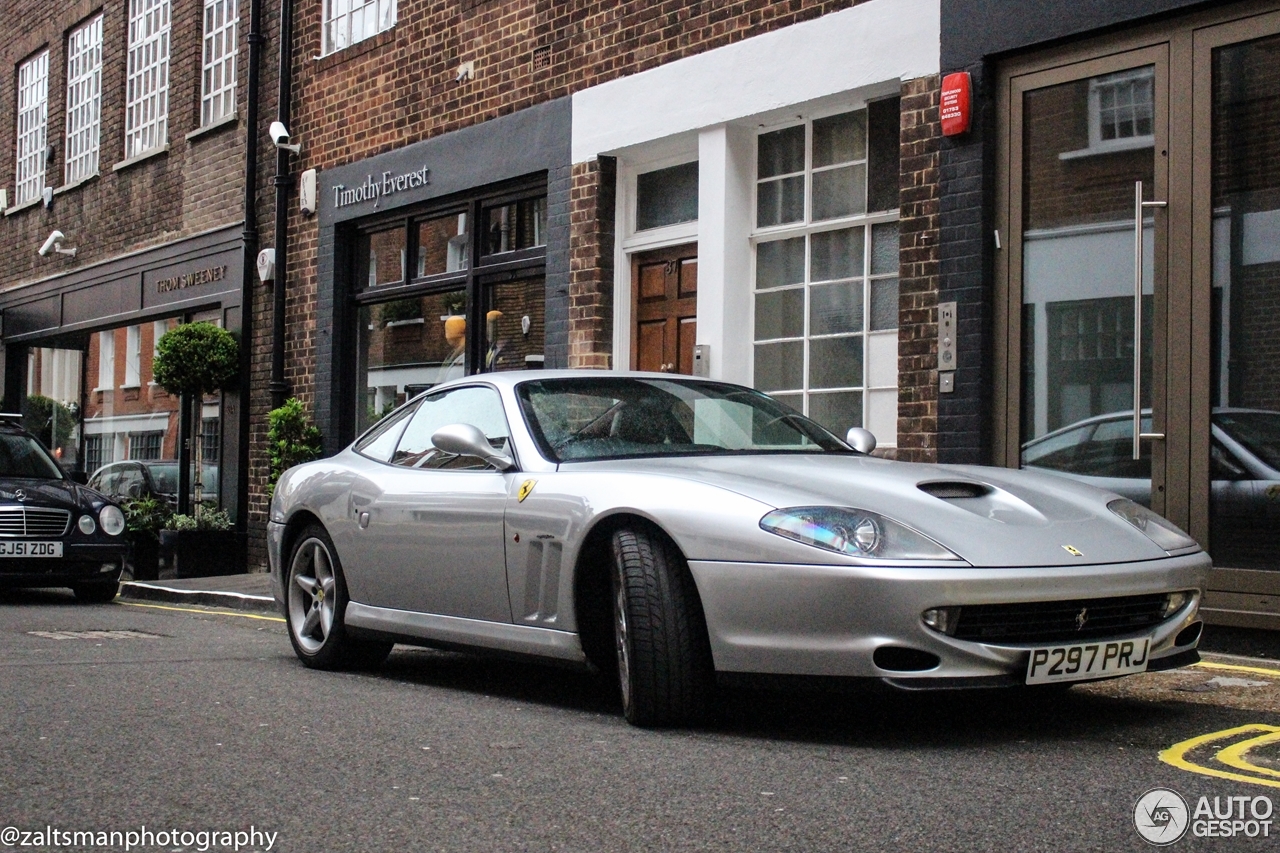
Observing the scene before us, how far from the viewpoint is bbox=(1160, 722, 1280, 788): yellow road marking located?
4457 millimetres

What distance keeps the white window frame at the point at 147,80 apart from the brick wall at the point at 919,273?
11.8 metres

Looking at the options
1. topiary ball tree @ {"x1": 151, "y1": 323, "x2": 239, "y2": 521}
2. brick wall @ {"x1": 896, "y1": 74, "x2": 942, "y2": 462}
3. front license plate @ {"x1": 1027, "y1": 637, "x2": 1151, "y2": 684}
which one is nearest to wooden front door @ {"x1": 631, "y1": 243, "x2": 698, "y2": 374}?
brick wall @ {"x1": 896, "y1": 74, "x2": 942, "y2": 462}

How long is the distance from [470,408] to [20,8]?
20.5 metres

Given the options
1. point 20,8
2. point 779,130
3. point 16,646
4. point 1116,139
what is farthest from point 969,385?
point 20,8

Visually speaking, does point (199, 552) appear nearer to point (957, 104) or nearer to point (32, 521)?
point (32, 521)

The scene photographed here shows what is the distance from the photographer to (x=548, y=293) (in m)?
12.9

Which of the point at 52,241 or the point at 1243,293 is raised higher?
the point at 52,241

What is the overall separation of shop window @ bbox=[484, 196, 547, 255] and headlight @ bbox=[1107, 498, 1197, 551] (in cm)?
825

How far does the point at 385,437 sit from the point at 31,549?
19.9 ft

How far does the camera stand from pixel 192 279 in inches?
712

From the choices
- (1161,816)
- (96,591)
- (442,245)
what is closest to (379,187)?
(442,245)

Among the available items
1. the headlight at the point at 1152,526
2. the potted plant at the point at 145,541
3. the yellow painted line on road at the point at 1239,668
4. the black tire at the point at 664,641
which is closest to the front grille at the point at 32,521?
the potted plant at the point at 145,541

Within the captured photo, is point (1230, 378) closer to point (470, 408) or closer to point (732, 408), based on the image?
point (732, 408)

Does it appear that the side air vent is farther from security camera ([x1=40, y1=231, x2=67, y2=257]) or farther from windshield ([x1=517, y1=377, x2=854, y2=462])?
security camera ([x1=40, y1=231, x2=67, y2=257])
